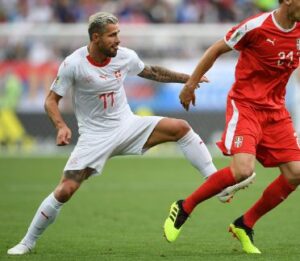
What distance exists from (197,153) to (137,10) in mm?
16151

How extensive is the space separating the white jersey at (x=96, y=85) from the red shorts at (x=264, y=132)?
1.23 m

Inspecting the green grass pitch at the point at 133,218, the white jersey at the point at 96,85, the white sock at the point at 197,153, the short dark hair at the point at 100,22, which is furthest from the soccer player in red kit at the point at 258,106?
the short dark hair at the point at 100,22

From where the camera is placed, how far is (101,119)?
32.1 ft

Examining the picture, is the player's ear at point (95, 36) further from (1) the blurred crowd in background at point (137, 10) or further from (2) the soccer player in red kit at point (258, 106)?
(1) the blurred crowd in background at point (137, 10)

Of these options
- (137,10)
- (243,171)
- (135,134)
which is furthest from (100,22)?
(137,10)

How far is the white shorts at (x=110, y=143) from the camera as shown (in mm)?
9469

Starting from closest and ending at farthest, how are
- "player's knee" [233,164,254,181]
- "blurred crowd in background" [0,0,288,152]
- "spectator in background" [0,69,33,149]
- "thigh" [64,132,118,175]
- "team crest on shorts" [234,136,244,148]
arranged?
"player's knee" [233,164,254,181] → "team crest on shorts" [234,136,244,148] → "thigh" [64,132,118,175] → "blurred crowd in background" [0,0,288,152] → "spectator in background" [0,69,33,149]

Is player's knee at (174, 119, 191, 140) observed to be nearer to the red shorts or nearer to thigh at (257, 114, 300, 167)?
the red shorts

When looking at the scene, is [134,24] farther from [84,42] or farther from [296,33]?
[296,33]

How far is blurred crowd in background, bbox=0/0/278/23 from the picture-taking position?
25.0 metres

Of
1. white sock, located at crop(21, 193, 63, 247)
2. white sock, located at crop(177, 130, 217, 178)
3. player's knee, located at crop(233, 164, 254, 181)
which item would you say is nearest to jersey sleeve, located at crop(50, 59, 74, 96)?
white sock, located at crop(21, 193, 63, 247)

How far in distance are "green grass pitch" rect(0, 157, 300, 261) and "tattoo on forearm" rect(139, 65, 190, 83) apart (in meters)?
1.76

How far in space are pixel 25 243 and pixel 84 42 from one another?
1481cm

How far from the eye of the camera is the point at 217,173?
9.18 meters
